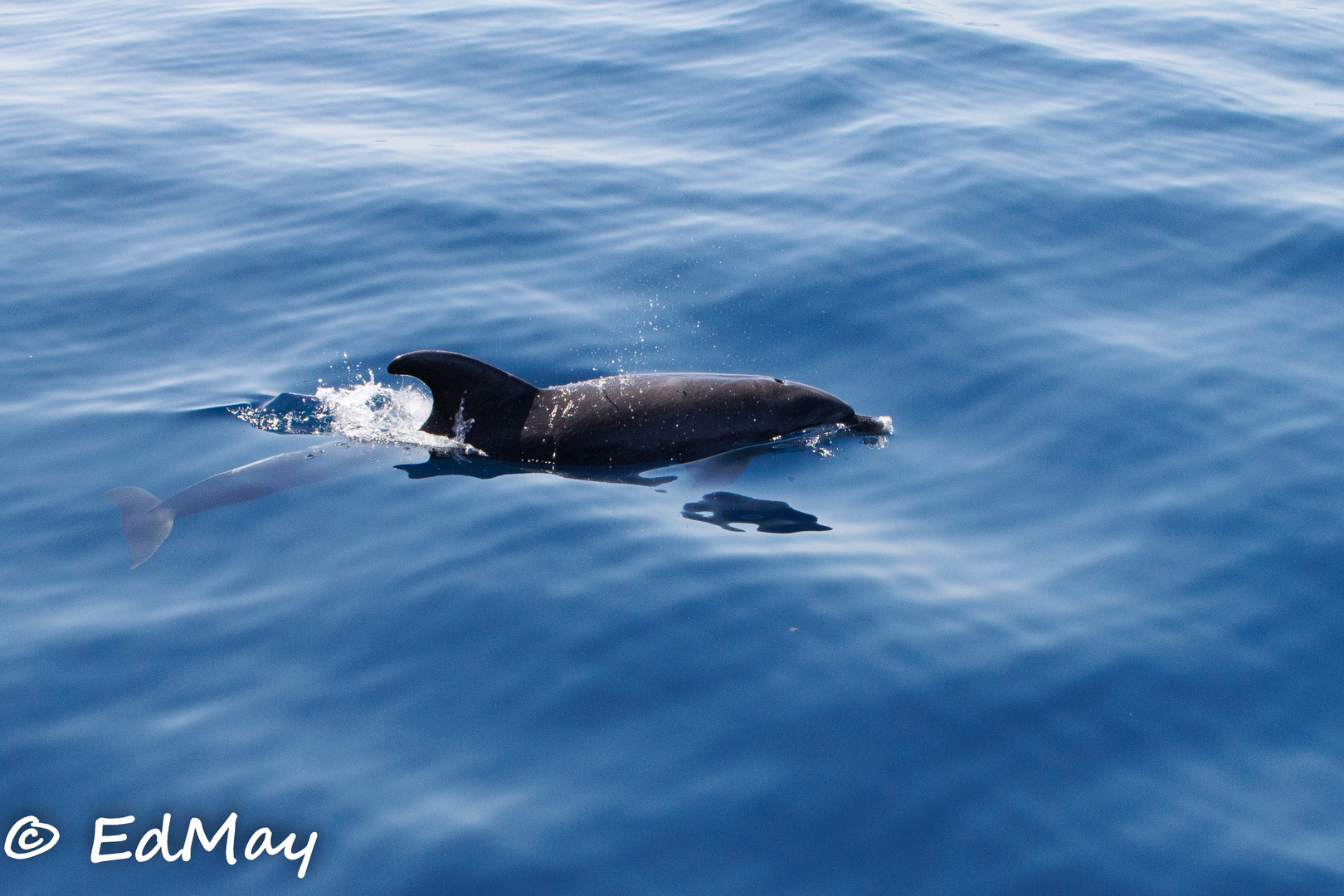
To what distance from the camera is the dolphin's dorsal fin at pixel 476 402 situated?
33.8 ft

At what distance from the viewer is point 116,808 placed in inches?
262

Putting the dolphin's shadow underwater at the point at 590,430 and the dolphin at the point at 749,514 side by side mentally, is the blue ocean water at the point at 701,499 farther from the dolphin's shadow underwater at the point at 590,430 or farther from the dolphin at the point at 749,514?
the dolphin's shadow underwater at the point at 590,430

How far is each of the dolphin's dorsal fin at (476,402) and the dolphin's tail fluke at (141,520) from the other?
2127 mm

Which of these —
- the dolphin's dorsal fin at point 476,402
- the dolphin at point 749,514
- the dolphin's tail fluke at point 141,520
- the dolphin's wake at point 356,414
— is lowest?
the dolphin at point 749,514

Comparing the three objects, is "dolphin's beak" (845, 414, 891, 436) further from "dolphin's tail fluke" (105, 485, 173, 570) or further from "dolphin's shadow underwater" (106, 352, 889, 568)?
"dolphin's tail fluke" (105, 485, 173, 570)

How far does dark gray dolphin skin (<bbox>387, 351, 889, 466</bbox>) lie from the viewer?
10516 mm

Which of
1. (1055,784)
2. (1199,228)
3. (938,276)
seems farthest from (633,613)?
(1199,228)

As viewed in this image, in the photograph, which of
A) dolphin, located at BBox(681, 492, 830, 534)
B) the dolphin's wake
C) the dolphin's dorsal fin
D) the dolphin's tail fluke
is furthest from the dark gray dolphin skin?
the dolphin's tail fluke

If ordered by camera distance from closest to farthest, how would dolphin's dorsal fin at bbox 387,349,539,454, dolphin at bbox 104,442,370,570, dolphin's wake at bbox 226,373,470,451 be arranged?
dolphin at bbox 104,442,370,570 < dolphin's dorsal fin at bbox 387,349,539,454 < dolphin's wake at bbox 226,373,470,451

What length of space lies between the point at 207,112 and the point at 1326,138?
667 inches

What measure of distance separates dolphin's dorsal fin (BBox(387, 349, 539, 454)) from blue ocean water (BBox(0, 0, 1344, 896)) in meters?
0.52

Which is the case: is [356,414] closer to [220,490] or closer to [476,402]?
[476,402]

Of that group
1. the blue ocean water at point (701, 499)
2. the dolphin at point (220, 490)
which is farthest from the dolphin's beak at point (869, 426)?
the dolphin at point (220, 490)

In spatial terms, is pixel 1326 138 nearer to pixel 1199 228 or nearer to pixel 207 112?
pixel 1199 228
